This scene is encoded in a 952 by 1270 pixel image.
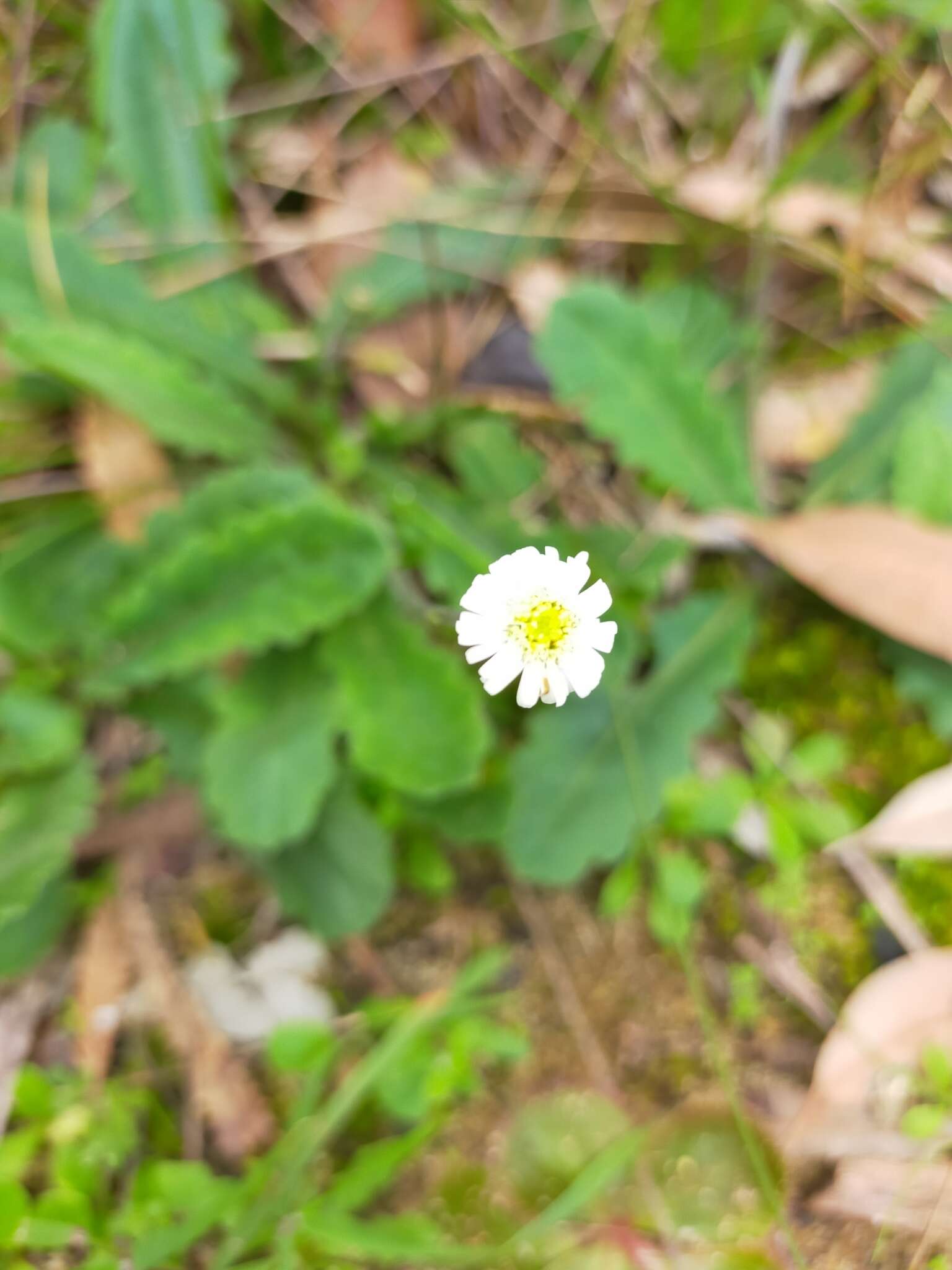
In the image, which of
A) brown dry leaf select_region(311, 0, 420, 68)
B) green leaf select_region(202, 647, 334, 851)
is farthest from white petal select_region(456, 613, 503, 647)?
brown dry leaf select_region(311, 0, 420, 68)

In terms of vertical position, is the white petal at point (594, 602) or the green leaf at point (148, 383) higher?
the green leaf at point (148, 383)

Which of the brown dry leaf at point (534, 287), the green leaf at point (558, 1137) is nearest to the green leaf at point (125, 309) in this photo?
the brown dry leaf at point (534, 287)

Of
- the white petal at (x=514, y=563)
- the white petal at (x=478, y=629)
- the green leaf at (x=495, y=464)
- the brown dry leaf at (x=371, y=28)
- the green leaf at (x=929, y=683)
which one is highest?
the brown dry leaf at (x=371, y=28)

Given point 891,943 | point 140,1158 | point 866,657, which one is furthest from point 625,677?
point 140,1158

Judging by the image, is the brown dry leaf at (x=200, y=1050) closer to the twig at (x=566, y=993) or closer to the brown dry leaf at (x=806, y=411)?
the twig at (x=566, y=993)

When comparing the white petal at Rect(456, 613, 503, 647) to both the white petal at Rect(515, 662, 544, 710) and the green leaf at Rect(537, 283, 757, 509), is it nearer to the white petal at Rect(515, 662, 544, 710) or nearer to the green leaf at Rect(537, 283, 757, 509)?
the white petal at Rect(515, 662, 544, 710)

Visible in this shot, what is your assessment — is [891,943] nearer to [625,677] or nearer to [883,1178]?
[883,1178]
